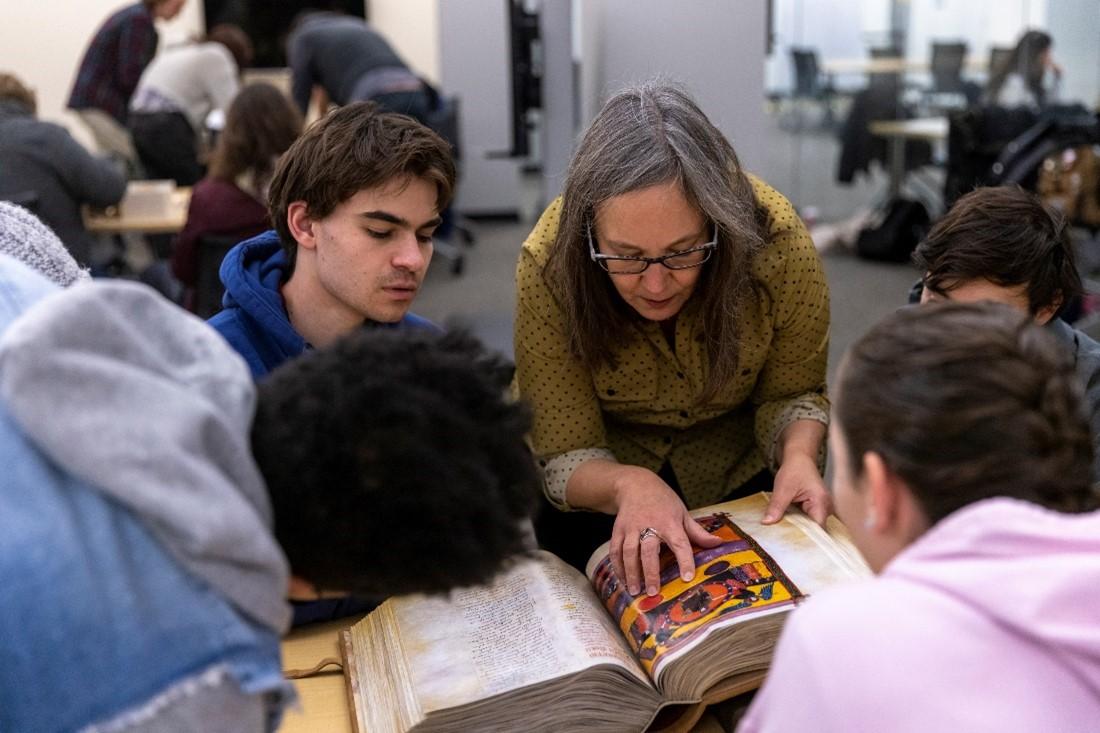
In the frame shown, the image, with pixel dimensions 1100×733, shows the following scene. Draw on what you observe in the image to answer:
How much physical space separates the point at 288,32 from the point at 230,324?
23.4ft

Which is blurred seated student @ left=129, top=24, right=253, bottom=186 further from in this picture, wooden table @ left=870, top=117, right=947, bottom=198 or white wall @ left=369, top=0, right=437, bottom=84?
wooden table @ left=870, top=117, right=947, bottom=198

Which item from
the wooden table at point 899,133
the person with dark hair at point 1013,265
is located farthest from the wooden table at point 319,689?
the wooden table at point 899,133

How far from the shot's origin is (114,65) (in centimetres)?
568

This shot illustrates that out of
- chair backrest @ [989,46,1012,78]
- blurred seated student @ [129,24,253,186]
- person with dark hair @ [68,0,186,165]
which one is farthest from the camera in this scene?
chair backrest @ [989,46,1012,78]

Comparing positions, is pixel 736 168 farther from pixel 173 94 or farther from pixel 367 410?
pixel 173 94

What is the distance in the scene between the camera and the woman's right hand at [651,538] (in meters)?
1.32

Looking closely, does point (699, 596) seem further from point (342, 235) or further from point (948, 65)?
point (948, 65)

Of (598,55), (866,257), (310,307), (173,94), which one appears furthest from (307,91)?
(310,307)

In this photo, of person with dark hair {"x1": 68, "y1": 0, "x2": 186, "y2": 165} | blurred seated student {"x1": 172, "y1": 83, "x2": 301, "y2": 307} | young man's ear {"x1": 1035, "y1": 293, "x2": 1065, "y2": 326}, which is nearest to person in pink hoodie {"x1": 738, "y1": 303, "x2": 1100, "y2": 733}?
young man's ear {"x1": 1035, "y1": 293, "x2": 1065, "y2": 326}

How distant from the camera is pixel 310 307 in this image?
1662 mm

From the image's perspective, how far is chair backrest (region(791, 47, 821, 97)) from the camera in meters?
6.65

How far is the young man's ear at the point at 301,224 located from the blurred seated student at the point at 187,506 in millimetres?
838

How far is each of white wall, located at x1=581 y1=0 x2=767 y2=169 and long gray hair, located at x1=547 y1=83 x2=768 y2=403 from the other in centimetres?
179

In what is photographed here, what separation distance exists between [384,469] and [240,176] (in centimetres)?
268
